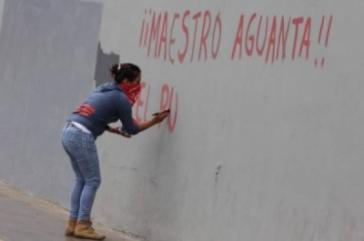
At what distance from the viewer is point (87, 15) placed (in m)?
11.2

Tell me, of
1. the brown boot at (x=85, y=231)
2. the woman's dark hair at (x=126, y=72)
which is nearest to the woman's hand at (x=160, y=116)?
the woman's dark hair at (x=126, y=72)

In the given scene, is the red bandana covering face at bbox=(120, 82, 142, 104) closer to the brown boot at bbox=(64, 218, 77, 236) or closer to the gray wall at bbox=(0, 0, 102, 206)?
the brown boot at bbox=(64, 218, 77, 236)

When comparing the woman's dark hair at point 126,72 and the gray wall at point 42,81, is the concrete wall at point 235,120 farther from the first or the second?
the woman's dark hair at point 126,72

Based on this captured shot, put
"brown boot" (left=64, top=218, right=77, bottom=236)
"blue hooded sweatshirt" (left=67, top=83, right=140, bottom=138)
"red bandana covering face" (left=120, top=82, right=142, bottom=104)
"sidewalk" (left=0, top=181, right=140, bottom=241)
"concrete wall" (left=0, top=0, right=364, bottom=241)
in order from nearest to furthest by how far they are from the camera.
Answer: "concrete wall" (left=0, top=0, right=364, bottom=241), "blue hooded sweatshirt" (left=67, top=83, right=140, bottom=138), "red bandana covering face" (left=120, top=82, right=142, bottom=104), "sidewalk" (left=0, top=181, right=140, bottom=241), "brown boot" (left=64, top=218, right=77, bottom=236)

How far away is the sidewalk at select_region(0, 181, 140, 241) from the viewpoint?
9.24 meters

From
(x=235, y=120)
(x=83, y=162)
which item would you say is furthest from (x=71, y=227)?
(x=235, y=120)

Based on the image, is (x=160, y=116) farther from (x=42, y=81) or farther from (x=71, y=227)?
(x=42, y=81)

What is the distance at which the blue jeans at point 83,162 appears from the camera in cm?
909

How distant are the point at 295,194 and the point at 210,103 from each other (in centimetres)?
151

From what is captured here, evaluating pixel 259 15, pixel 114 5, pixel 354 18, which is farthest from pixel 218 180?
pixel 114 5

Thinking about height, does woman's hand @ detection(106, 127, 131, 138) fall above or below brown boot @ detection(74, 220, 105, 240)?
above

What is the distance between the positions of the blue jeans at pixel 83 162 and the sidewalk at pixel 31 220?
1.14ft

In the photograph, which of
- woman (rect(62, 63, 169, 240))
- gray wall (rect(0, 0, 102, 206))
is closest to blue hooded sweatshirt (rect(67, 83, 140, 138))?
woman (rect(62, 63, 169, 240))

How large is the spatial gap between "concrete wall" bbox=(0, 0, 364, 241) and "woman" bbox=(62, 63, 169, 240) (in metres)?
0.41
